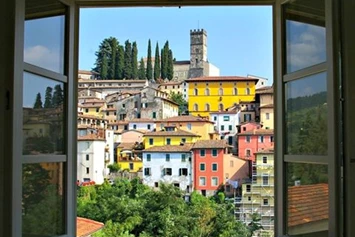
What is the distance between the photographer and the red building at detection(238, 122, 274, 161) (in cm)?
264

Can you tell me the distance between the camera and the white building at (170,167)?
2.76 m

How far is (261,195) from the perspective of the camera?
8.65 ft

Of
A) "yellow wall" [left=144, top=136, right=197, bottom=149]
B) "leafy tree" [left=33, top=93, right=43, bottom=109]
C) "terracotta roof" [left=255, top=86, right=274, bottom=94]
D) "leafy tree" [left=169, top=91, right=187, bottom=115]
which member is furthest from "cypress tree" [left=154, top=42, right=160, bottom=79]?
"leafy tree" [left=33, top=93, right=43, bottom=109]

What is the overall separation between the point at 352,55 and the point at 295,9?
580 mm

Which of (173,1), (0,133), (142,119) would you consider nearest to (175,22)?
(173,1)

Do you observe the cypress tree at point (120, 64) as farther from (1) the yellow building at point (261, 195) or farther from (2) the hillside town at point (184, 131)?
(1) the yellow building at point (261, 195)

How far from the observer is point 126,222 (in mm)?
2764

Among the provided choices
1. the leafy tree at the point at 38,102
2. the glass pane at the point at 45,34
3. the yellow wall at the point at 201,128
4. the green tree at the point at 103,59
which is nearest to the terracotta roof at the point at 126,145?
the yellow wall at the point at 201,128

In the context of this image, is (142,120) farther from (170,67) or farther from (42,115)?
(42,115)

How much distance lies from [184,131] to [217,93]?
0.32 meters

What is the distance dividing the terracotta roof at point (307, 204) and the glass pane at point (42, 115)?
49.1 inches

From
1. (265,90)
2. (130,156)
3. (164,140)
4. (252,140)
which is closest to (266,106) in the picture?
(265,90)

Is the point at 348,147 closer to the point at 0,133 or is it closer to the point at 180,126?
the point at 180,126

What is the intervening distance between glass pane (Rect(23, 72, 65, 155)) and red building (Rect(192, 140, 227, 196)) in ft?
2.90
